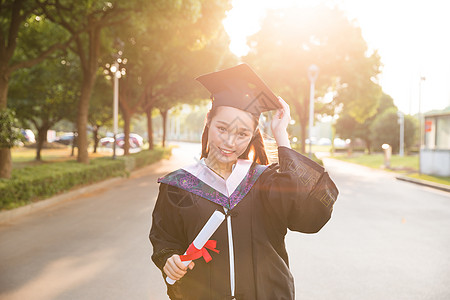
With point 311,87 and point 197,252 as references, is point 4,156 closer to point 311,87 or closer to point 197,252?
point 197,252

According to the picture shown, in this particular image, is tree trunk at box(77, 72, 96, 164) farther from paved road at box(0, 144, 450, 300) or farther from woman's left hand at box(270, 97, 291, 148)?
woman's left hand at box(270, 97, 291, 148)

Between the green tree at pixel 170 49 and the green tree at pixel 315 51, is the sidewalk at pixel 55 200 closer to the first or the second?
the green tree at pixel 170 49

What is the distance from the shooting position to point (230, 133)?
2047 millimetres

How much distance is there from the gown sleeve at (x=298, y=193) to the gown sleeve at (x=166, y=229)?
42 centimetres

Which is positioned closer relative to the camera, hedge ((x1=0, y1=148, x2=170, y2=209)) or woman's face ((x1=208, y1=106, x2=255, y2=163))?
woman's face ((x1=208, y1=106, x2=255, y2=163))

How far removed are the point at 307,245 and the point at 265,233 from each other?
16.5ft

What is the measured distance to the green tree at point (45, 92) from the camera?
2264 cm

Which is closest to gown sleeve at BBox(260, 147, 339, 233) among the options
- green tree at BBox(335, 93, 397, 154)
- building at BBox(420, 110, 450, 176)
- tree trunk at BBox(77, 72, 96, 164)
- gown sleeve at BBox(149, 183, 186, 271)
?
gown sleeve at BBox(149, 183, 186, 271)

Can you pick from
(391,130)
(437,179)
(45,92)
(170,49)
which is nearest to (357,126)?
(391,130)

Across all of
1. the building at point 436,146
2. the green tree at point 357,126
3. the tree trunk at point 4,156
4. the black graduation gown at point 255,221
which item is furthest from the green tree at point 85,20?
the green tree at point 357,126

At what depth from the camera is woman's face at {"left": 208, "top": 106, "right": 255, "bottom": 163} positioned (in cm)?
204

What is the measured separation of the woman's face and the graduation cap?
1.5 inches

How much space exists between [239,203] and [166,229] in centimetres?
40

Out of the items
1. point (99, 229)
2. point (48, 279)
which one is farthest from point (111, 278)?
point (99, 229)
